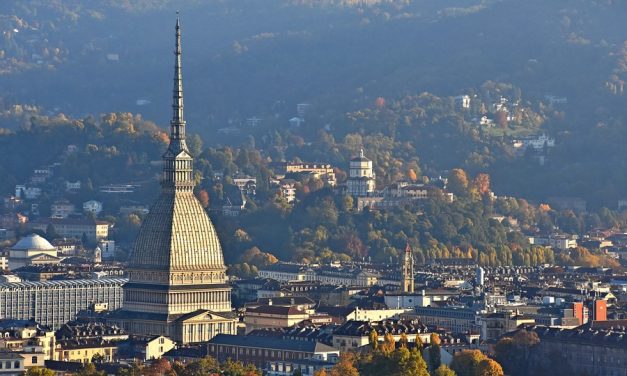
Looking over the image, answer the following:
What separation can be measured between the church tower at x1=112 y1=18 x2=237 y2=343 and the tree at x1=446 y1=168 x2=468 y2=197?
58.7 metres

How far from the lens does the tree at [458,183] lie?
7111 inches

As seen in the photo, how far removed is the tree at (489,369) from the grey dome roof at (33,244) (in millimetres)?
63811

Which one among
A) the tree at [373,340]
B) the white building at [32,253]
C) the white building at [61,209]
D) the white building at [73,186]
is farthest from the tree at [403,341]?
the white building at [73,186]

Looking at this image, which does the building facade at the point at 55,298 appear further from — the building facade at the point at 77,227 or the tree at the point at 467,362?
the building facade at the point at 77,227

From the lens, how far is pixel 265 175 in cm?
18188

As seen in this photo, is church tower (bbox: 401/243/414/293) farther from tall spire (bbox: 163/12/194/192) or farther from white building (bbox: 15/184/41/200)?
white building (bbox: 15/184/41/200)

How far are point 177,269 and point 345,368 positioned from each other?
100 feet

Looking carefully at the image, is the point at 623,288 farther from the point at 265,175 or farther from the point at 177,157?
the point at 265,175

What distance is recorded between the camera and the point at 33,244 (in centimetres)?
15538

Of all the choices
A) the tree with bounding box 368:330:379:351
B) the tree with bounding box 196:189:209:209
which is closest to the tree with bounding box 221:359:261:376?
the tree with bounding box 368:330:379:351

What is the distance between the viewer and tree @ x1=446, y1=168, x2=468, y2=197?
593 ft

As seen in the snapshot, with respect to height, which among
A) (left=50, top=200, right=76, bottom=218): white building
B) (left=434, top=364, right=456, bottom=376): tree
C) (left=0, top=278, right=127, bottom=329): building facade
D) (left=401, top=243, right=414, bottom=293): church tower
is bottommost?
(left=434, top=364, right=456, bottom=376): tree

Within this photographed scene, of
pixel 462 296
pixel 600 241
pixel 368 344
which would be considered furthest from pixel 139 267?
pixel 600 241

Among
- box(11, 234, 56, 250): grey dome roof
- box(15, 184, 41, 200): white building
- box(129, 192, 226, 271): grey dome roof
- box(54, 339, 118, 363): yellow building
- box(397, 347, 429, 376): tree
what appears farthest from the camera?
box(15, 184, 41, 200): white building
